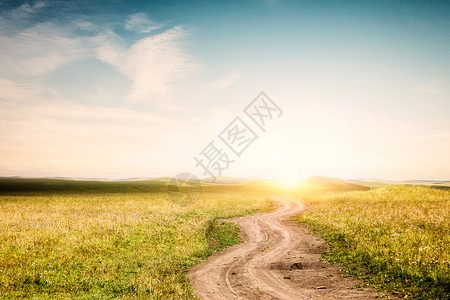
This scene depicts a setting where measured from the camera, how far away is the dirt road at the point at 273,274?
30.4ft

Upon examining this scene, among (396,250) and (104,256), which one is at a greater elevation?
(396,250)

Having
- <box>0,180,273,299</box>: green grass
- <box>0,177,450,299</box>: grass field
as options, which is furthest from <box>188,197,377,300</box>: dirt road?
<box>0,180,273,299</box>: green grass

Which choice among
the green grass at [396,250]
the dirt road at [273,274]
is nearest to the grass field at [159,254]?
the green grass at [396,250]

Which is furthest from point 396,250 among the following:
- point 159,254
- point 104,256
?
point 104,256

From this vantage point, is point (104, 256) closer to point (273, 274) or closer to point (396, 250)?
point (273, 274)

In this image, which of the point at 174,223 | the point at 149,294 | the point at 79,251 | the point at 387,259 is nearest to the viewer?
the point at 149,294

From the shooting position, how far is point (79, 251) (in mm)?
14047

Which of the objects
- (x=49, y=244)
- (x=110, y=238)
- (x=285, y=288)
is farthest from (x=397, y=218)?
(x=49, y=244)

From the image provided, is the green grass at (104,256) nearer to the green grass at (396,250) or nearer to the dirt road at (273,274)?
the dirt road at (273,274)

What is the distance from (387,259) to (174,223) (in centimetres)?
1644

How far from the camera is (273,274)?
11.1 metres

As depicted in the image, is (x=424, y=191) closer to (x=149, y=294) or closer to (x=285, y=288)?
(x=285, y=288)

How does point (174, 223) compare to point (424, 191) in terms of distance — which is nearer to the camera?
point (174, 223)

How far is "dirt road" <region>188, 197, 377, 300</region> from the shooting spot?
9258mm
